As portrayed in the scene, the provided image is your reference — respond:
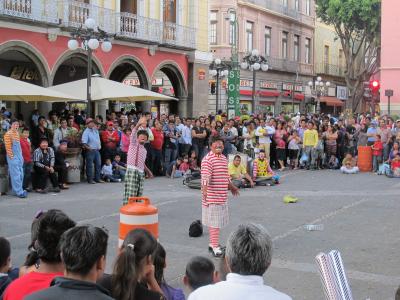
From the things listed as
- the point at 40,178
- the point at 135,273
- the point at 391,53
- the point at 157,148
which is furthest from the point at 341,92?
the point at 135,273

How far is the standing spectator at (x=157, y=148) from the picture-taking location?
62.0 feet

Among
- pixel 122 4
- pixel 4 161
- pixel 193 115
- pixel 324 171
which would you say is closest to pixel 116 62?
pixel 122 4

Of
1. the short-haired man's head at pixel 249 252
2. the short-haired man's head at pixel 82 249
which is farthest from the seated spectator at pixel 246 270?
the short-haired man's head at pixel 82 249

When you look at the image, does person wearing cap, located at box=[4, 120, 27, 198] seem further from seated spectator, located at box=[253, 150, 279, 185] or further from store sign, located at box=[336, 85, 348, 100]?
store sign, located at box=[336, 85, 348, 100]

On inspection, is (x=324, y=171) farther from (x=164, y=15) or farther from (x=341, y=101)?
(x=341, y=101)

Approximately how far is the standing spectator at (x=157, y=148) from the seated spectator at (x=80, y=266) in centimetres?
1558

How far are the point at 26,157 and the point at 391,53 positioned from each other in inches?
1179

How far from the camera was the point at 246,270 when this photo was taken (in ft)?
10.3

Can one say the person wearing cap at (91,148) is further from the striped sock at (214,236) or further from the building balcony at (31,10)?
the striped sock at (214,236)

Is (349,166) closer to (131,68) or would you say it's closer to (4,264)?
(131,68)

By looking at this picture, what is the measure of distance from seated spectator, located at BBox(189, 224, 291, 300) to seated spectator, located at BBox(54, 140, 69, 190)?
12941mm

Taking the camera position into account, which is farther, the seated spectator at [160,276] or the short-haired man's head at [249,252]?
the seated spectator at [160,276]

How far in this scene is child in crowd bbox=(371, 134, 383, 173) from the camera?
20578mm

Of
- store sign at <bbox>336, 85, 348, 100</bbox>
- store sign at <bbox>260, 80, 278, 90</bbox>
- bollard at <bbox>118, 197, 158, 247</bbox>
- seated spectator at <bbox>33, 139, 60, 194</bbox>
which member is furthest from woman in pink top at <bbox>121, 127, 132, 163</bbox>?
store sign at <bbox>336, 85, 348, 100</bbox>
